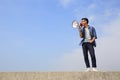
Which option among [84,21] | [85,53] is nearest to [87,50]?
[85,53]

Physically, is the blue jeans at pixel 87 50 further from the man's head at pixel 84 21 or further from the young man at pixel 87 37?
the man's head at pixel 84 21

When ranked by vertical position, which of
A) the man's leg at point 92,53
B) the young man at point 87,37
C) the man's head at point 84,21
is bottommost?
the man's leg at point 92,53

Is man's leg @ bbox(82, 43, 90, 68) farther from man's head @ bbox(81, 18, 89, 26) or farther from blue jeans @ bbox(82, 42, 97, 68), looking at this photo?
man's head @ bbox(81, 18, 89, 26)

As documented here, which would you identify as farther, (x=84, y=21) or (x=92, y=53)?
(x=84, y=21)

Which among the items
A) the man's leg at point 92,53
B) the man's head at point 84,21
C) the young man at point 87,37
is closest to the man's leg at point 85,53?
the young man at point 87,37

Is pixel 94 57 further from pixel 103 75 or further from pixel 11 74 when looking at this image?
pixel 11 74

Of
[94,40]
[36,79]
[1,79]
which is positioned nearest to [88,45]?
[94,40]

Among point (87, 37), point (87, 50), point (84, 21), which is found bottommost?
point (87, 50)

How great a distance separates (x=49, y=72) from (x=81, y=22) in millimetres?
2085

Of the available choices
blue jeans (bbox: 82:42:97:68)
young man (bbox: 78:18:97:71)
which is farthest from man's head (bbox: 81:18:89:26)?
blue jeans (bbox: 82:42:97:68)

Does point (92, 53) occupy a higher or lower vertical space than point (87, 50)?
lower

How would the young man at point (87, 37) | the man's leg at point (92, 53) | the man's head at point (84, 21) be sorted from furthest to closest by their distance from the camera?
the man's head at point (84, 21)
the young man at point (87, 37)
the man's leg at point (92, 53)

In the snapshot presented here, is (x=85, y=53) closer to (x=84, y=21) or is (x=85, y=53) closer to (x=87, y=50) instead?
(x=87, y=50)

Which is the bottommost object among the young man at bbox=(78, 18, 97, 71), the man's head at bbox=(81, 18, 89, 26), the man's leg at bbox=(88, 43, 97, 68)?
the man's leg at bbox=(88, 43, 97, 68)
